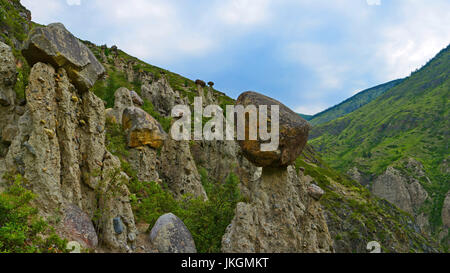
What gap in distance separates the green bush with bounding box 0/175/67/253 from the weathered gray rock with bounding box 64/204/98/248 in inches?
38.5

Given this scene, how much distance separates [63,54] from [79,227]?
7.71m

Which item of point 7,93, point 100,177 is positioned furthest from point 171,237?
point 7,93

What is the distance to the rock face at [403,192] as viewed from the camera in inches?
4520

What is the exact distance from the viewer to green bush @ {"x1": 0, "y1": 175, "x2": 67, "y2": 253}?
7934mm

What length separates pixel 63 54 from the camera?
1206 centimetres

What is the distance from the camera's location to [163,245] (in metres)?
14.3

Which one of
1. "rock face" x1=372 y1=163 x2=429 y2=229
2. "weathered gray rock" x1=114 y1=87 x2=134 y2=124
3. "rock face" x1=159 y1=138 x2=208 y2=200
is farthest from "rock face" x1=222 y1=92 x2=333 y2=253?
"rock face" x1=372 y1=163 x2=429 y2=229

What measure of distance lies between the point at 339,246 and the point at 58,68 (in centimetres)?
5951

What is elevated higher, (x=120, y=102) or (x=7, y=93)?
(x=120, y=102)

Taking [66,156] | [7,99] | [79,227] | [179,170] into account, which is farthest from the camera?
[179,170]

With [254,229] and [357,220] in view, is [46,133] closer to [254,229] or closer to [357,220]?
[254,229]

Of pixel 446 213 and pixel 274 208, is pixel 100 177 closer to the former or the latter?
pixel 274 208

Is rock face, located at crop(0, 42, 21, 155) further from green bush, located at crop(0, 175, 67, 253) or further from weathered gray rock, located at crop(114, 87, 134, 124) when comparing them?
weathered gray rock, located at crop(114, 87, 134, 124)
